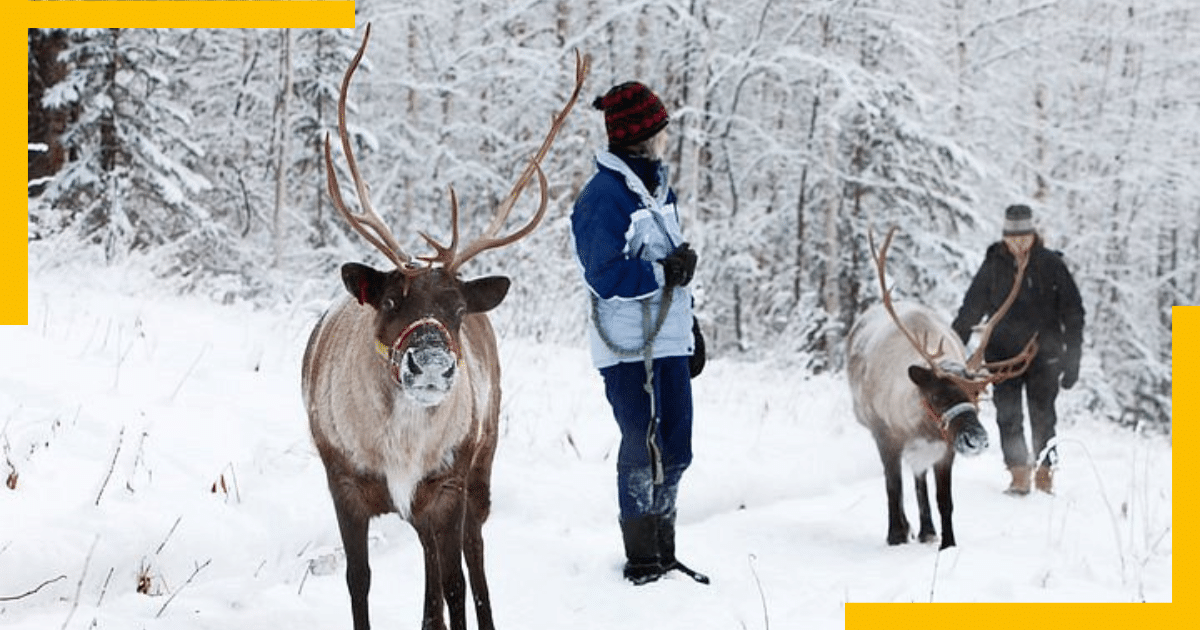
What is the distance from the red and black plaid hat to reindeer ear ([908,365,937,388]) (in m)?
2.22

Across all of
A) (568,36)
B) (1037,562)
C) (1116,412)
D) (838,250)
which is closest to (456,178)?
(568,36)

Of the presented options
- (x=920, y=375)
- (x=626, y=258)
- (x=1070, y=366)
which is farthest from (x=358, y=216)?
(x=1070, y=366)

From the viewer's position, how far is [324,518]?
5.53 m

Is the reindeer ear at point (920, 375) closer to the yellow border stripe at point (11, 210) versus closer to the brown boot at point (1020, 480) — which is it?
the brown boot at point (1020, 480)

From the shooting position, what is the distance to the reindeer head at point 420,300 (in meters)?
3.57

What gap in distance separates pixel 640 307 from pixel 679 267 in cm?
26

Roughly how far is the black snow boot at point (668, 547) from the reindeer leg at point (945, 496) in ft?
5.58

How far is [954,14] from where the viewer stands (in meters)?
20.7

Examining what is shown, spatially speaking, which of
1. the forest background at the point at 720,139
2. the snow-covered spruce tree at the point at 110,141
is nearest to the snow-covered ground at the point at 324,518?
the forest background at the point at 720,139

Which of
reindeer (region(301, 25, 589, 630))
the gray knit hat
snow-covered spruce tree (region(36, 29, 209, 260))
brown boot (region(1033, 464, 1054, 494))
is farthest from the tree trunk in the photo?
reindeer (region(301, 25, 589, 630))

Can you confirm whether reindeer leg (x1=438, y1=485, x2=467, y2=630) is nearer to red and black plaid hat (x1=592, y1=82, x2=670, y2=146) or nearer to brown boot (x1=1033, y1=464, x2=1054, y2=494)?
red and black plaid hat (x1=592, y1=82, x2=670, y2=146)

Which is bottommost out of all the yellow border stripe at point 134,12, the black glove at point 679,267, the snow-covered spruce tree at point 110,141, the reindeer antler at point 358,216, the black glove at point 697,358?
the black glove at point 697,358

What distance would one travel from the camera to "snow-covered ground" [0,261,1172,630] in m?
4.52

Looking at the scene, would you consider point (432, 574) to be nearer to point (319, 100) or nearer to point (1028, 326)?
point (1028, 326)
